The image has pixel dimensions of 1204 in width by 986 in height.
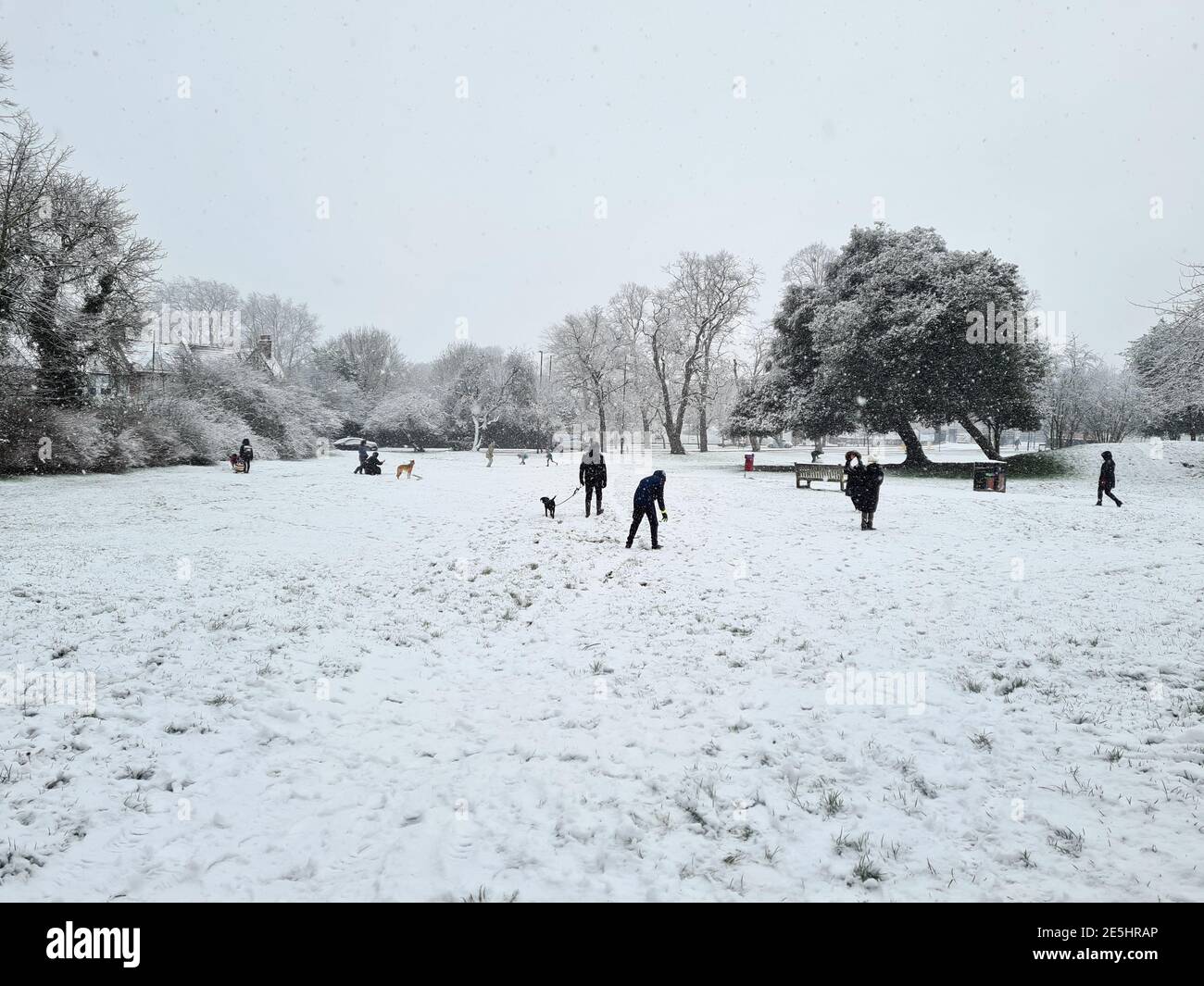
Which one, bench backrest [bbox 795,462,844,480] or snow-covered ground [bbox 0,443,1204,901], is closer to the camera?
snow-covered ground [bbox 0,443,1204,901]

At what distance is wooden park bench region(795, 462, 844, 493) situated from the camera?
22038mm

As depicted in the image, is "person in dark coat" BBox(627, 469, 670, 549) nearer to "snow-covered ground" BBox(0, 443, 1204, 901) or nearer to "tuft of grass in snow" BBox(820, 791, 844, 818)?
"snow-covered ground" BBox(0, 443, 1204, 901)

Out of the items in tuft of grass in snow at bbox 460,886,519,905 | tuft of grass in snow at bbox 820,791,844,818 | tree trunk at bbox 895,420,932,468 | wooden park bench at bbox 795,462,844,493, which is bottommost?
tuft of grass in snow at bbox 460,886,519,905

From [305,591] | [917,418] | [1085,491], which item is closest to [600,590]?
[305,591]

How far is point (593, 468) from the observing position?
1504cm

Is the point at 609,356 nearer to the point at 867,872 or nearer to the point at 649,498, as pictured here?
the point at 649,498

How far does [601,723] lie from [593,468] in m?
10.1

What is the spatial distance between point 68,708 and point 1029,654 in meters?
9.40

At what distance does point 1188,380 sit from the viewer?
901 inches

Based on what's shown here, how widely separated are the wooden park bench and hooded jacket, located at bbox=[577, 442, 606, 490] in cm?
1077

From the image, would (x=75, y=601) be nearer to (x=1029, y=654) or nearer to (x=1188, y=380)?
(x=1029, y=654)

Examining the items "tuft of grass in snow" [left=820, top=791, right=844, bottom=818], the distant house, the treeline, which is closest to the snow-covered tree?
the treeline

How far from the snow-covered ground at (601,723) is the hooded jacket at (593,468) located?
148 inches

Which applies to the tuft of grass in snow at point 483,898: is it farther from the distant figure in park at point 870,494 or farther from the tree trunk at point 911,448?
the tree trunk at point 911,448
